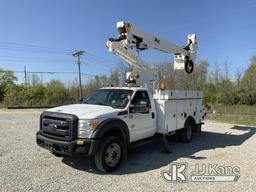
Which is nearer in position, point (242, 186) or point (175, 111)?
point (242, 186)

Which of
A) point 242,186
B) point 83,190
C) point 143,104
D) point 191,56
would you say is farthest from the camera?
point 191,56

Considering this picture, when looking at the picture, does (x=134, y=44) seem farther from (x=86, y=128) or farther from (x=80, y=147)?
(x=80, y=147)

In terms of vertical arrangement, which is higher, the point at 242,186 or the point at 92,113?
the point at 92,113

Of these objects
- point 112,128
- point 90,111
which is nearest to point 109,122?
point 112,128

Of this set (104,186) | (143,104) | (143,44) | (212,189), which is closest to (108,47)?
(143,44)

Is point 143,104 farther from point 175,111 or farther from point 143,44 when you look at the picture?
point 143,44

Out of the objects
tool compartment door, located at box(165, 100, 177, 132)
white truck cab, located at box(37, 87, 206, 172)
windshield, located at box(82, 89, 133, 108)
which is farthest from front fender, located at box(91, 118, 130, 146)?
tool compartment door, located at box(165, 100, 177, 132)

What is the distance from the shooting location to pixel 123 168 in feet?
19.3

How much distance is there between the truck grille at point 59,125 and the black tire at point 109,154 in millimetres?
684

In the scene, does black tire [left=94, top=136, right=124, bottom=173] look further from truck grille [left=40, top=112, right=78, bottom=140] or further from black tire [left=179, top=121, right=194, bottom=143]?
black tire [left=179, top=121, right=194, bottom=143]

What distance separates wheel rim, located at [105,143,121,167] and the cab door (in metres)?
0.71

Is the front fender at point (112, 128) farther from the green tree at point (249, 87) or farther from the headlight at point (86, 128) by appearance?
the green tree at point (249, 87)

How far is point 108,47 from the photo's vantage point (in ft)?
24.6

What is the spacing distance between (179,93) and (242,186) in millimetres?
3855
